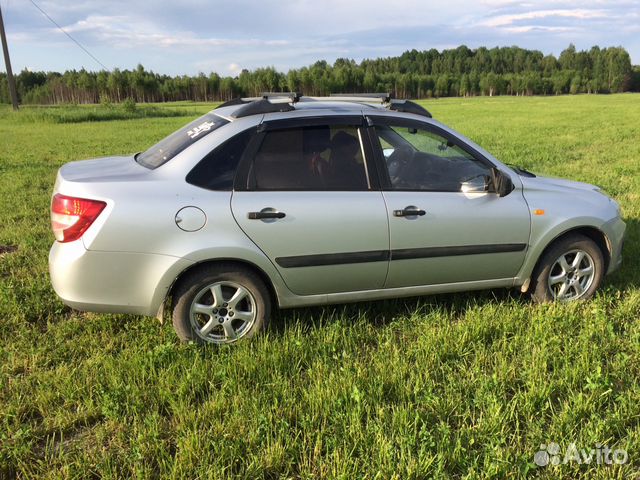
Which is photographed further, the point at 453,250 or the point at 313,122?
the point at 453,250

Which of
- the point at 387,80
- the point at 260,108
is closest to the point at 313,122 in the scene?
the point at 260,108

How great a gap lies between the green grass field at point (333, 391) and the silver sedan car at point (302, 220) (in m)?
0.29

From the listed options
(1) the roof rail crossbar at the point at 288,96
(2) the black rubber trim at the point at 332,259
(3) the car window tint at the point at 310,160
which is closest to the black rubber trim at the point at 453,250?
(2) the black rubber trim at the point at 332,259

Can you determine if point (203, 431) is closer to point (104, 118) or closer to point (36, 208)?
point (36, 208)

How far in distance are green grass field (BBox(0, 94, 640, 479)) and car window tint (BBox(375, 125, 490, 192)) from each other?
1.01m

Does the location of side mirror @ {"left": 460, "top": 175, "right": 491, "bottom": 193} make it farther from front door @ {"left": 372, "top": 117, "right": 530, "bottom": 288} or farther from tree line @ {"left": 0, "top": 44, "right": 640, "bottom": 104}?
tree line @ {"left": 0, "top": 44, "right": 640, "bottom": 104}

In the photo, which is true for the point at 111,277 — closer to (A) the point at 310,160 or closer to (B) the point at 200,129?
(B) the point at 200,129

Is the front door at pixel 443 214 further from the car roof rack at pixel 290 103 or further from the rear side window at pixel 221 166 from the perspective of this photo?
the rear side window at pixel 221 166

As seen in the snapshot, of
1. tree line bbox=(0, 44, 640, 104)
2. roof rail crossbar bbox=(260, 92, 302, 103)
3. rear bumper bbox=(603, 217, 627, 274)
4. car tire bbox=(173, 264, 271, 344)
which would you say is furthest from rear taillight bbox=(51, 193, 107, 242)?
tree line bbox=(0, 44, 640, 104)

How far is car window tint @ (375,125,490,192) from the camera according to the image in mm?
3643

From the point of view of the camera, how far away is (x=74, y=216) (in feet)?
10.1

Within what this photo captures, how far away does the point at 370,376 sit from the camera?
2957 millimetres

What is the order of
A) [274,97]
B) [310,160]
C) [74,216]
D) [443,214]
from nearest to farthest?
[74,216], [310,160], [443,214], [274,97]

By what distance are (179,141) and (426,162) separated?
1.88 m
